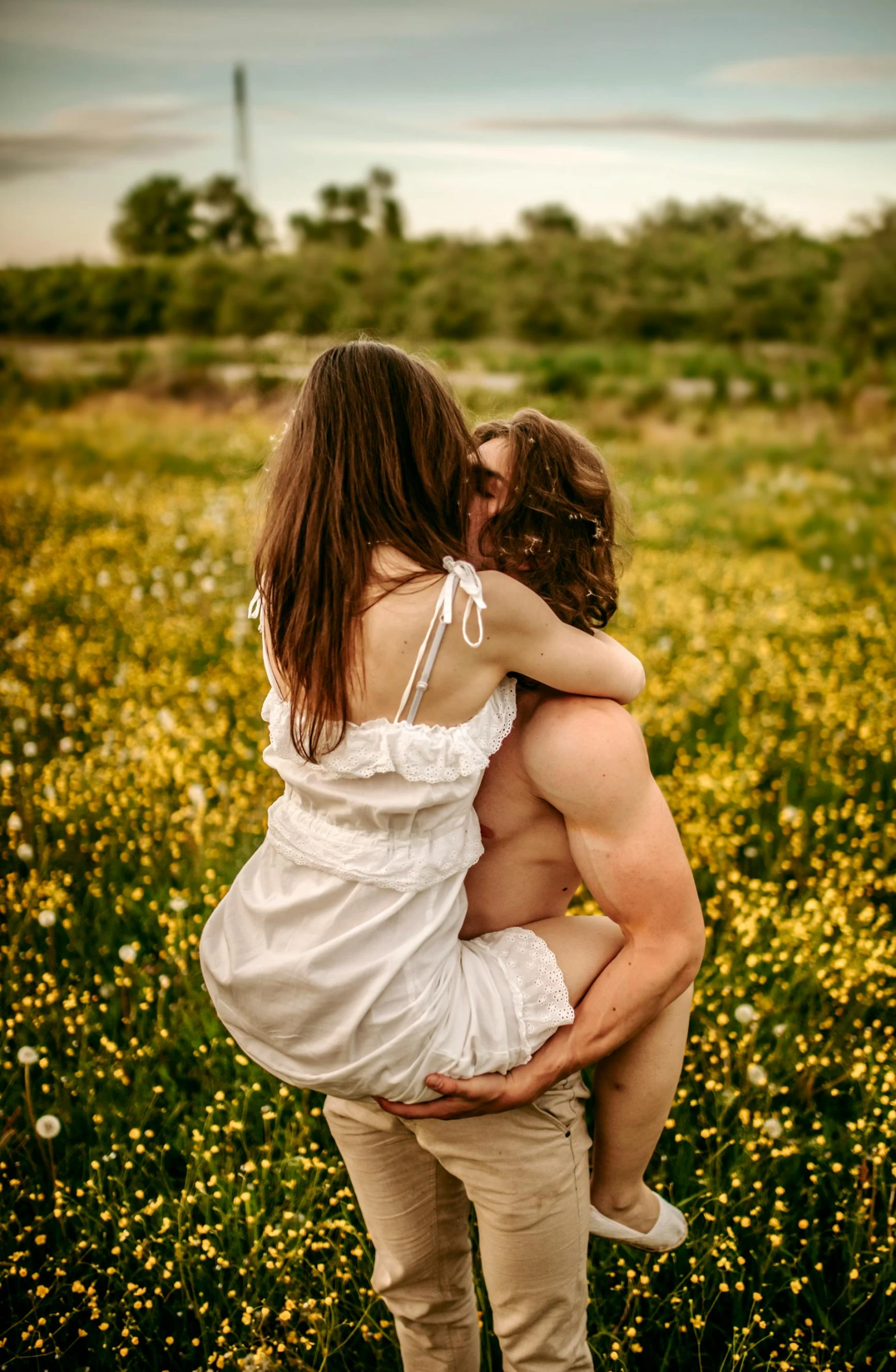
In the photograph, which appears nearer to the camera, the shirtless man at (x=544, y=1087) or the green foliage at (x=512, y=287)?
the shirtless man at (x=544, y=1087)

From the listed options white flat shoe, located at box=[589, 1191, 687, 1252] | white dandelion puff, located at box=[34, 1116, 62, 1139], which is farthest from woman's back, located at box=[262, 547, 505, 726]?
white dandelion puff, located at box=[34, 1116, 62, 1139]

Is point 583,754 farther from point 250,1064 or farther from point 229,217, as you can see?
point 229,217

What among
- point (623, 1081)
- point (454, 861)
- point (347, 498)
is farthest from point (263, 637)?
point (623, 1081)

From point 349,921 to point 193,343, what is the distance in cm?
2502

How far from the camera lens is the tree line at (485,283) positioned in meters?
23.2

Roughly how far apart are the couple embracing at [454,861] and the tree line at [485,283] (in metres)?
22.0

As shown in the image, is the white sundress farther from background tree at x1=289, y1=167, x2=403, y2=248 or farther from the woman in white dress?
background tree at x1=289, y1=167, x2=403, y2=248

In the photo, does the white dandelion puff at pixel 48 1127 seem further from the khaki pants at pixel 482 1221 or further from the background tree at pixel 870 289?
the background tree at pixel 870 289

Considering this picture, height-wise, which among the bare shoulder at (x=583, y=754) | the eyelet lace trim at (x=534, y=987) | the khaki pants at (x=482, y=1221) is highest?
the bare shoulder at (x=583, y=754)

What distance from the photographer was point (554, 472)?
1.84m

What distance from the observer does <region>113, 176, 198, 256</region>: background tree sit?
32062 millimetres

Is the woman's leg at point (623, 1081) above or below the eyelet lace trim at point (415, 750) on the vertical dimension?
below

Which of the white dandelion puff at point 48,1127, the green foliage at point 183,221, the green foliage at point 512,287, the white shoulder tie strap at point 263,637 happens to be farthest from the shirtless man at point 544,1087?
the green foliage at point 183,221

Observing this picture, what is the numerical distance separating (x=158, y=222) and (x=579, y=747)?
3612cm
